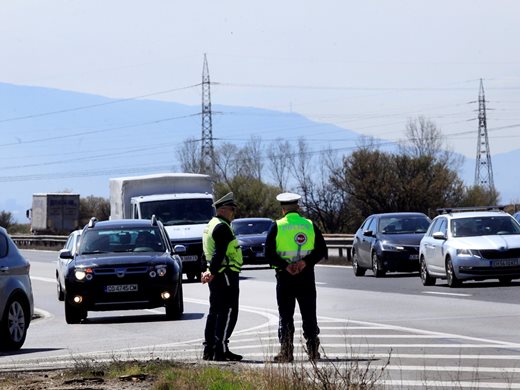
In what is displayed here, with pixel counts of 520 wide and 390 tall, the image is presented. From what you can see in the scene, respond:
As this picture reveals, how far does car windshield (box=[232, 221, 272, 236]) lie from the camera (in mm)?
45812

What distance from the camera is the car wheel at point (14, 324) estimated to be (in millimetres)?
17891

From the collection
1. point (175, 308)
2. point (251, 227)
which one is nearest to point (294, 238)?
point (175, 308)

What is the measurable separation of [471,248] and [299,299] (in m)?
14.7

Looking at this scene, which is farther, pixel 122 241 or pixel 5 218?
pixel 5 218

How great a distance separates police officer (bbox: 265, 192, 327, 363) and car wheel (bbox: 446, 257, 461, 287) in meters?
14.9

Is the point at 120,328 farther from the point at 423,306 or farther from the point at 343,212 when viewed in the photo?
the point at 343,212

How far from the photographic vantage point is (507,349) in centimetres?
1535

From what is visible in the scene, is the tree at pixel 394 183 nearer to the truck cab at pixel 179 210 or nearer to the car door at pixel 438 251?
the truck cab at pixel 179 210

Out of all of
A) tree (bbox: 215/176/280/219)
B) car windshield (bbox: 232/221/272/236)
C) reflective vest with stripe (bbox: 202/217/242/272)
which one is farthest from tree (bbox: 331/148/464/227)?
reflective vest with stripe (bbox: 202/217/242/272)

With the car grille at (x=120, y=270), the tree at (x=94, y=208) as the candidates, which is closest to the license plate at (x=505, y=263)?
the car grille at (x=120, y=270)

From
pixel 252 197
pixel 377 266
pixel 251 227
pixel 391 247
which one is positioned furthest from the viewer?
pixel 252 197

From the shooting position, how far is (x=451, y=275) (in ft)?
96.5

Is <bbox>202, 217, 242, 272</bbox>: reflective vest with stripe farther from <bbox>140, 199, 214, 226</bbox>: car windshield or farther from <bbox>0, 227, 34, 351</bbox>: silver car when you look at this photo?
<bbox>140, 199, 214, 226</bbox>: car windshield

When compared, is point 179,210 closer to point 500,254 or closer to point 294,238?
point 500,254
